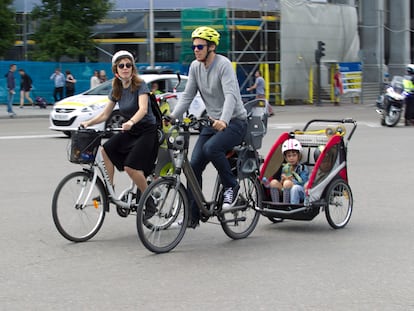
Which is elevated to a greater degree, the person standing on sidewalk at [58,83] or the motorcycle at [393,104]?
the person standing on sidewalk at [58,83]

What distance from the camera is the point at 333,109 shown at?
34094 millimetres

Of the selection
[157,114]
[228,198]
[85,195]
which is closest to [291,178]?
[228,198]

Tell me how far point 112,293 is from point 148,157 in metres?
1.95

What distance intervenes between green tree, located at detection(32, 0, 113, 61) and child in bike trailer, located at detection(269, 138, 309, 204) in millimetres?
26100

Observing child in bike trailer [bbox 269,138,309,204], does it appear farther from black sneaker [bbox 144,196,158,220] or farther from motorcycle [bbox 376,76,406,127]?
motorcycle [bbox 376,76,406,127]

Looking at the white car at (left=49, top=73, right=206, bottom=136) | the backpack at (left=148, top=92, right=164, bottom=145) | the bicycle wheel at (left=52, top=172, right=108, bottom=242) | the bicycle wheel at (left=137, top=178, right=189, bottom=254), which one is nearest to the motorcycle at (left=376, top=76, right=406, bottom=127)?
the white car at (left=49, top=73, right=206, bottom=136)

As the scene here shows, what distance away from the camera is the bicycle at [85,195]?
22.7 feet

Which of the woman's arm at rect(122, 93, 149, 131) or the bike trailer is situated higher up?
the woman's arm at rect(122, 93, 149, 131)

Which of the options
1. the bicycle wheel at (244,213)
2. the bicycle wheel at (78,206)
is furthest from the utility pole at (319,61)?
the bicycle wheel at (78,206)

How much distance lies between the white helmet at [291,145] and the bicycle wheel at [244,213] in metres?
0.50

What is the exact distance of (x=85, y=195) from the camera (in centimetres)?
705

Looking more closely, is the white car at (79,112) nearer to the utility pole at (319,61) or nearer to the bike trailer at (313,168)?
the bike trailer at (313,168)

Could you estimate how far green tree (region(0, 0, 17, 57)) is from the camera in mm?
31188

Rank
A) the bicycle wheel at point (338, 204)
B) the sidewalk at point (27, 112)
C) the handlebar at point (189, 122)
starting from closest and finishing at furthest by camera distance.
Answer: the handlebar at point (189, 122) < the bicycle wheel at point (338, 204) < the sidewalk at point (27, 112)
